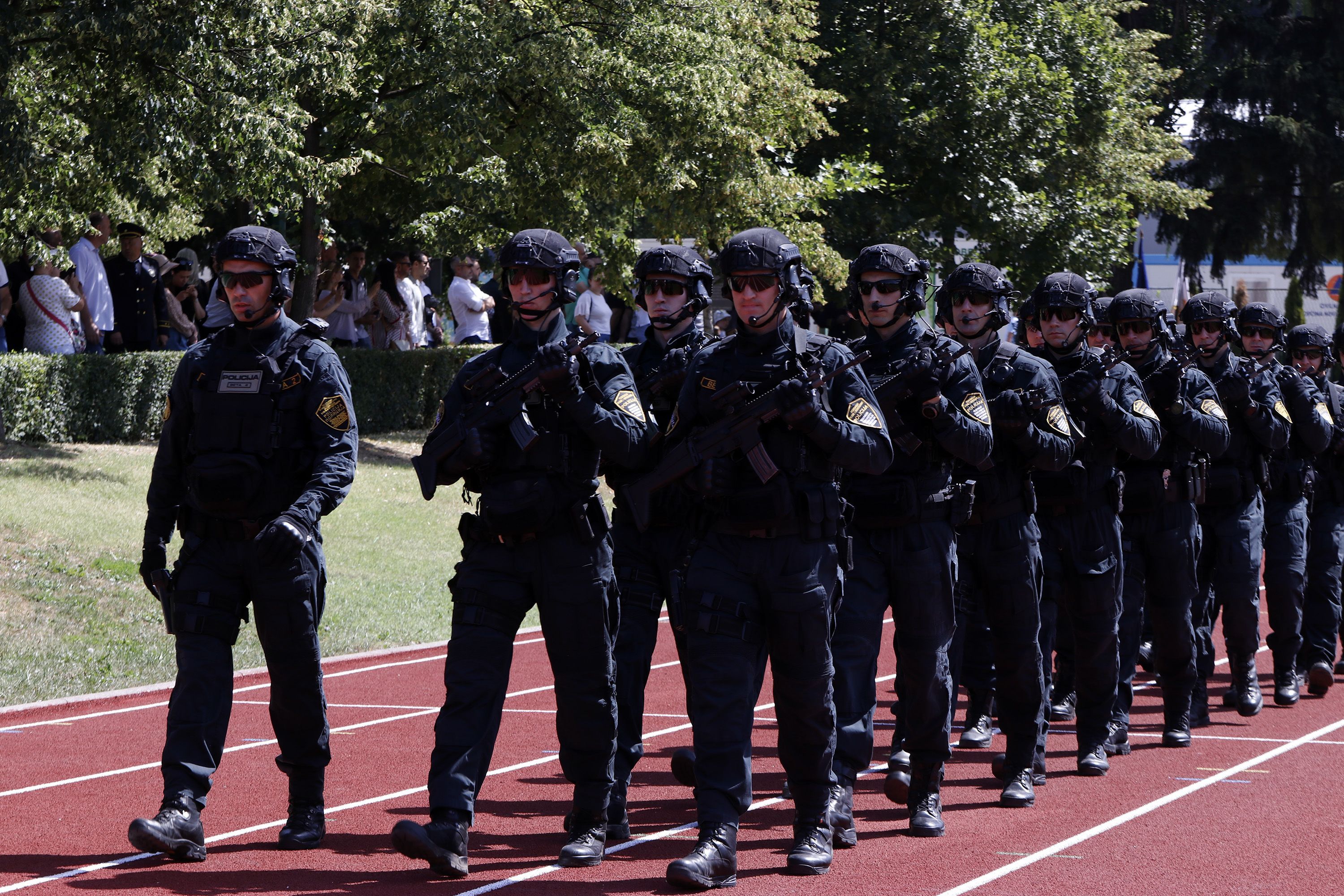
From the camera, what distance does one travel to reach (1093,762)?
8086 mm

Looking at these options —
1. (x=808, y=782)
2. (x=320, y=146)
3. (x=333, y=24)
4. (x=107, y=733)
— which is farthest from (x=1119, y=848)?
(x=320, y=146)

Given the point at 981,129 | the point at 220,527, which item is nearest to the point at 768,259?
the point at 220,527

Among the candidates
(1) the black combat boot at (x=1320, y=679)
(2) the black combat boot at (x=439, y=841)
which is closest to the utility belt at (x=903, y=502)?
(2) the black combat boot at (x=439, y=841)

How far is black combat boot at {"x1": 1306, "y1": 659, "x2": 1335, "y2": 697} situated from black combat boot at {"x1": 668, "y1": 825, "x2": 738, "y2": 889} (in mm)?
6011

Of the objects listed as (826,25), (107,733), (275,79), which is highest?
(826,25)

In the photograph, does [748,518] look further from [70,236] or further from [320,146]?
[320,146]

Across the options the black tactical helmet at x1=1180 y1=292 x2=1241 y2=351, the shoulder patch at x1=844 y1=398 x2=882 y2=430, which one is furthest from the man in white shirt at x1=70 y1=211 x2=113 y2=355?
the shoulder patch at x1=844 y1=398 x2=882 y2=430

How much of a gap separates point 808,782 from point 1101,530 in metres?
2.64

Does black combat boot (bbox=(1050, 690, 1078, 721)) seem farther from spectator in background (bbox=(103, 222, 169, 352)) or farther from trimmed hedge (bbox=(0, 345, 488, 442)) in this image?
spectator in background (bbox=(103, 222, 169, 352))

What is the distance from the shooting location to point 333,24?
1644cm

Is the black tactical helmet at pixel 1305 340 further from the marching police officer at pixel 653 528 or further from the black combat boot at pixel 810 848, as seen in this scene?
the black combat boot at pixel 810 848

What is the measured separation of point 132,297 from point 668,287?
11.8 m

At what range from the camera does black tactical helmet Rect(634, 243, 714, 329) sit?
299 inches

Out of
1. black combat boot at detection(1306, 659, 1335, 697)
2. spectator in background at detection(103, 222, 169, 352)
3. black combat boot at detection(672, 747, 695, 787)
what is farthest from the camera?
spectator in background at detection(103, 222, 169, 352)
